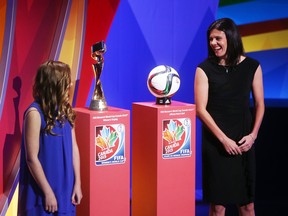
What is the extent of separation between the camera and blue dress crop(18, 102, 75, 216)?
285cm

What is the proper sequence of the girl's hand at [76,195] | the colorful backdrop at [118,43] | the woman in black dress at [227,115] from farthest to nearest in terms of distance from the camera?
the colorful backdrop at [118,43] → the woman in black dress at [227,115] → the girl's hand at [76,195]

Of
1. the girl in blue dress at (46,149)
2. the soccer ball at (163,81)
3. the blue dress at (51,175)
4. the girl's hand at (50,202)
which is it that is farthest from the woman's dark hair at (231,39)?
the girl's hand at (50,202)

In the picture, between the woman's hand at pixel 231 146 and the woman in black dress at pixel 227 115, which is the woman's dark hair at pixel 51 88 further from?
the woman's hand at pixel 231 146

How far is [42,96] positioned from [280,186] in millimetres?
2811

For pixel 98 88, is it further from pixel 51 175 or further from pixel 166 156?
pixel 51 175

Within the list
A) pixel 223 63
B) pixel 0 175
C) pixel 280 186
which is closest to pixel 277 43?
pixel 280 186

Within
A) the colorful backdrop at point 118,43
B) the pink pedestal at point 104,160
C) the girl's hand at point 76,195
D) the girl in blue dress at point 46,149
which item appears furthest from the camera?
the colorful backdrop at point 118,43

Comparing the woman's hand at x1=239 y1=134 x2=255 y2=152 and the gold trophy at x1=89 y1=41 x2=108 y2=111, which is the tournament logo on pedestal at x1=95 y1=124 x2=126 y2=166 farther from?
the woman's hand at x1=239 y1=134 x2=255 y2=152

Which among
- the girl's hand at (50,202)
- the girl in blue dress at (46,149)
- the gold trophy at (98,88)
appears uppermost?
the gold trophy at (98,88)

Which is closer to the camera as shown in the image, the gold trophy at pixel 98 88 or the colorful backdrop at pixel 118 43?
the gold trophy at pixel 98 88

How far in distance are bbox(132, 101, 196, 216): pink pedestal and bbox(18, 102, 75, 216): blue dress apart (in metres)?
0.65

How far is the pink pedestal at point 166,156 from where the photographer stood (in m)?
3.37

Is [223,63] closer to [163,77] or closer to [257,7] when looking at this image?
[163,77]

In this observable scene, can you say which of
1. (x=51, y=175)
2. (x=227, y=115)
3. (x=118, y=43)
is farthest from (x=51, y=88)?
(x=118, y=43)
